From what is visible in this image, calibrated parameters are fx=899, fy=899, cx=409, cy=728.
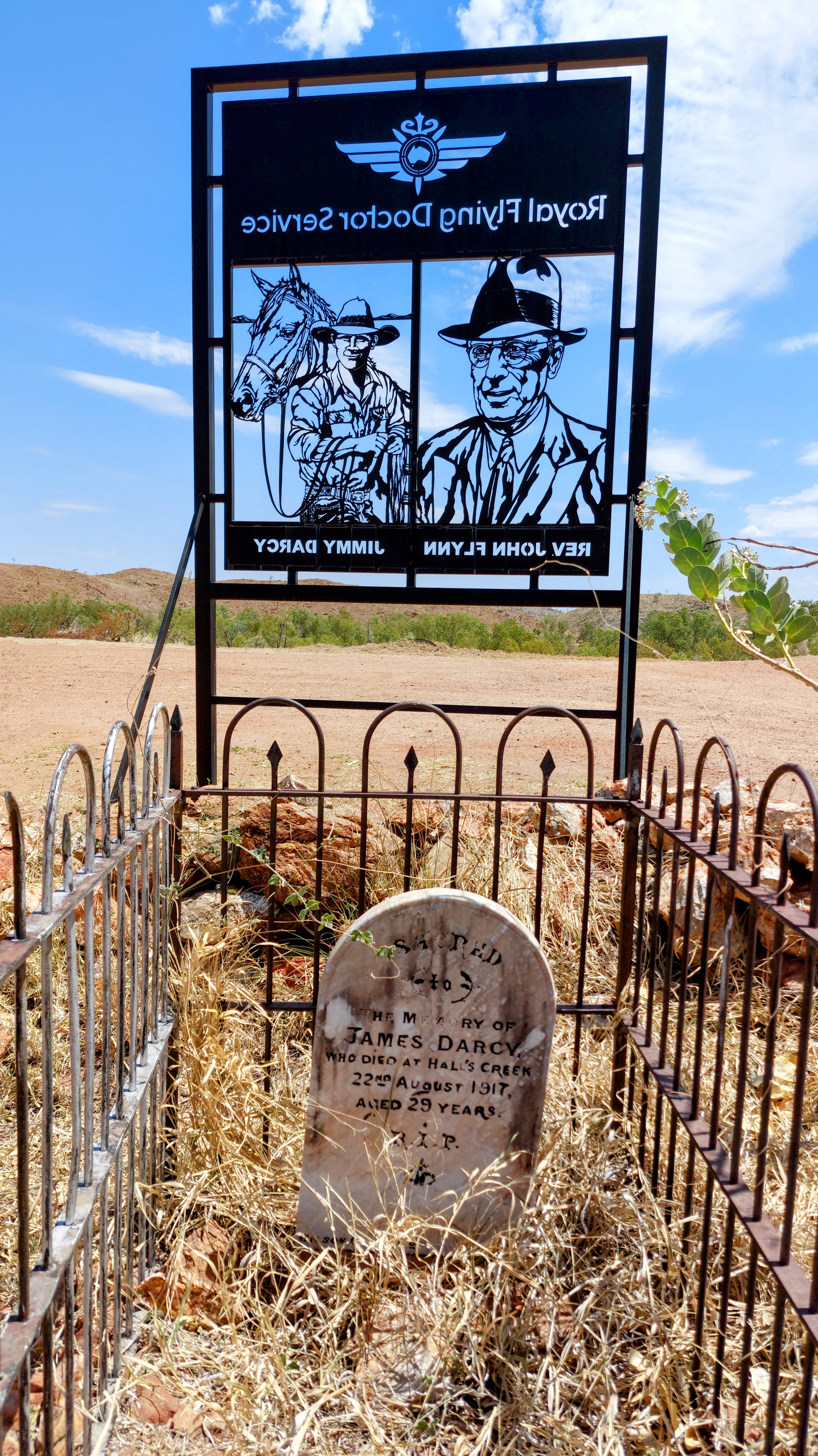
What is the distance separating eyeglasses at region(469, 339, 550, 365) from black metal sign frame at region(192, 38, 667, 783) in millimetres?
331

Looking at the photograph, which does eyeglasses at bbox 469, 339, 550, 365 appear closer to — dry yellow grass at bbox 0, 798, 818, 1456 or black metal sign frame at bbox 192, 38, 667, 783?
black metal sign frame at bbox 192, 38, 667, 783

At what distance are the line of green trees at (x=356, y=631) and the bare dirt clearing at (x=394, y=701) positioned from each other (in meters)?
4.11

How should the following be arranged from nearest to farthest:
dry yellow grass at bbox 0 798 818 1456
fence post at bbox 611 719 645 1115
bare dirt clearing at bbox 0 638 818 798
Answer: dry yellow grass at bbox 0 798 818 1456 → fence post at bbox 611 719 645 1115 → bare dirt clearing at bbox 0 638 818 798

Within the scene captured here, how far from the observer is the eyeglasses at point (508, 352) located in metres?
4.86

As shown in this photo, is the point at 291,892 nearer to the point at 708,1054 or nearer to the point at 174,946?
the point at 174,946

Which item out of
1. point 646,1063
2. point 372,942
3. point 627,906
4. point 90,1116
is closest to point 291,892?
point 372,942

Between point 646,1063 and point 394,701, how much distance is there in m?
5.46

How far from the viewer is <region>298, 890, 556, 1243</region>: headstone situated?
254 centimetres

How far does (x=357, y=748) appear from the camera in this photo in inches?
283

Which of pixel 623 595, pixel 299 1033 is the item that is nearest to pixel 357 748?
pixel 623 595

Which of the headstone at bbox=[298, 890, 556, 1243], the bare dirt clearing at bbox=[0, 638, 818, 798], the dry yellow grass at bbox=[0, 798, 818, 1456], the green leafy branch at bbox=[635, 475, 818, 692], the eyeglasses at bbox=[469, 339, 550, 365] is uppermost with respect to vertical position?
the eyeglasses at bbox=[469, 339, 550, 365]

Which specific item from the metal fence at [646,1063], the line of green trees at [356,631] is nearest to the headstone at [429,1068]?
Answer: the metal fence at [646,1063]

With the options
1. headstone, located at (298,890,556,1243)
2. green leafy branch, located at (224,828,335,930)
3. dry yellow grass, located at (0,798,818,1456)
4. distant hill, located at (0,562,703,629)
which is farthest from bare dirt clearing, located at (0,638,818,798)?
distant hill, located at (0,562,703,629)

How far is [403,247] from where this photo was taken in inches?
190
